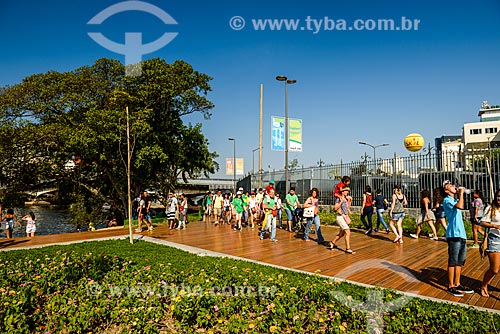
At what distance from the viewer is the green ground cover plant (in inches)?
167

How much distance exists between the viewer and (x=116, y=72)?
83.0 ft

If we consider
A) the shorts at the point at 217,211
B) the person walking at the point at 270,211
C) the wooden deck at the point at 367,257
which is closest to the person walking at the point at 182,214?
the wooden deck at the point at 367,257

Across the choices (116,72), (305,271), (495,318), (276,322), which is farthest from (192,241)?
(116,72)

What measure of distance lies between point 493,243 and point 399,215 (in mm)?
5783

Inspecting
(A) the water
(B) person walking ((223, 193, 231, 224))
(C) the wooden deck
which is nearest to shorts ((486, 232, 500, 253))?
(C) the wooden deck

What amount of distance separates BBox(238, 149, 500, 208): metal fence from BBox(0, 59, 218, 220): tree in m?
10.2

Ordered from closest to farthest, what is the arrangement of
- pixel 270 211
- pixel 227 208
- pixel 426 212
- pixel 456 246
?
pixel 456 246
pixel 426 212
pixel 270 211
pixel 227 208

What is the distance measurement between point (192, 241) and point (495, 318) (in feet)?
30.7

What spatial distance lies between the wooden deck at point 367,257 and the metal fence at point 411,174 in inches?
151

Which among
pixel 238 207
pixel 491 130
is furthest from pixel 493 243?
A: pixel 491 130

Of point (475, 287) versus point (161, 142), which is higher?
point (161, 142)

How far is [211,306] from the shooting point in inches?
Result: 188

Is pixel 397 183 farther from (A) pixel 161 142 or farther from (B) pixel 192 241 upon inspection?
(A) pixel 161 142

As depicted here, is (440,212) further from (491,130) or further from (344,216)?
(491,130)
